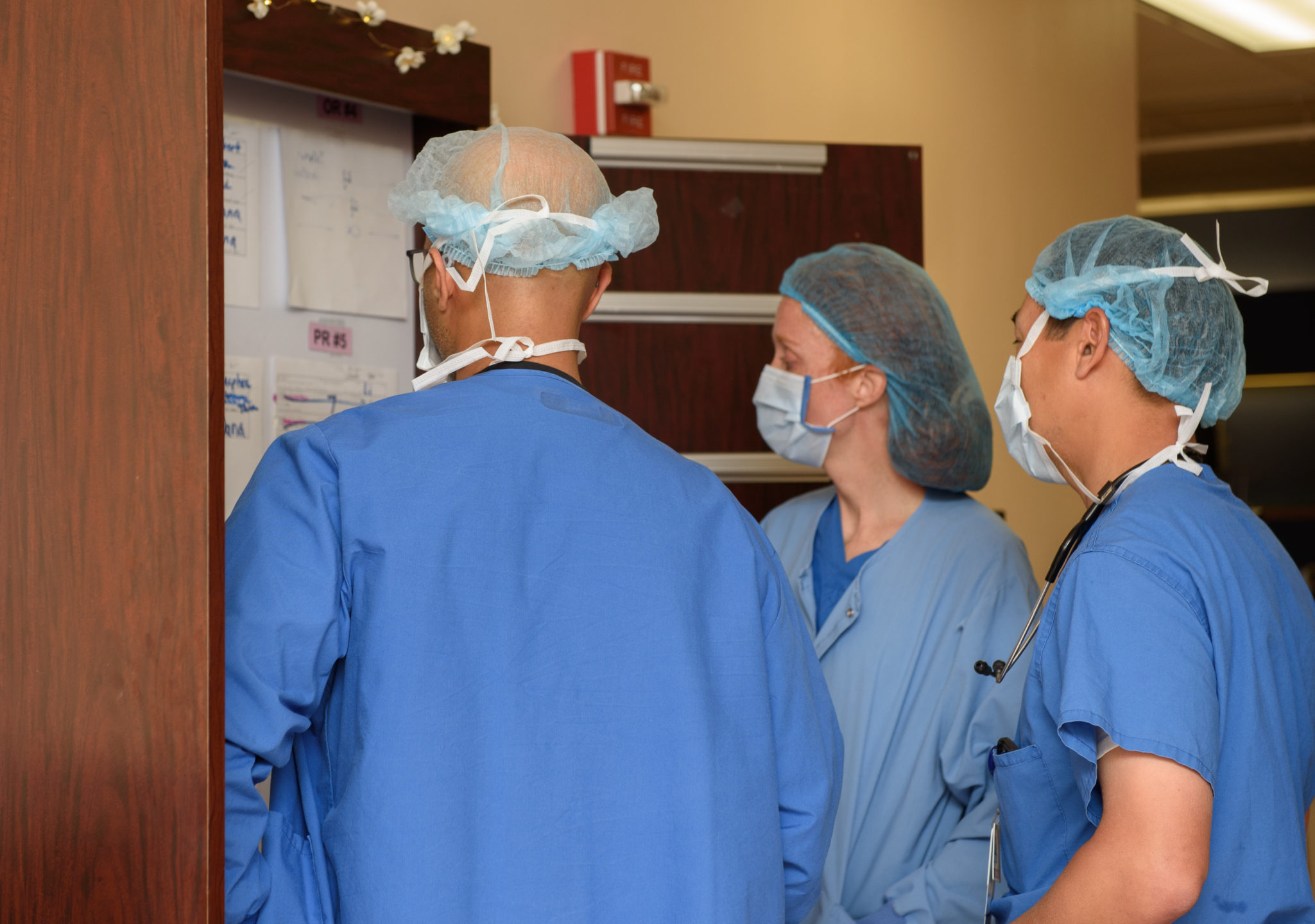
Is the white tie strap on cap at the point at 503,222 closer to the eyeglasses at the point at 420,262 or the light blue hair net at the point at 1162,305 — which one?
the eyeglasses at the point at 420,262

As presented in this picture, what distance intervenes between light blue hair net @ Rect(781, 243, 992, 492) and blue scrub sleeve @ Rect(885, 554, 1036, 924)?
0.22m

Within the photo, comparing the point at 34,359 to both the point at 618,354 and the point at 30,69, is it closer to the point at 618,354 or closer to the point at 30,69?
the point at 30,69

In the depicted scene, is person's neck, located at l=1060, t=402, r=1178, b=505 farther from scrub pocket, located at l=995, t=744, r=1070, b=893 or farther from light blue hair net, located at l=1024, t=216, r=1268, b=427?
scrub pocket, located at l=995, t=744, r=1070, b=893

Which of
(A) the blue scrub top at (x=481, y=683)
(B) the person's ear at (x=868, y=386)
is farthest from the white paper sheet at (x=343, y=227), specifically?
(A) the blue scrub top at (x=481, y=683)

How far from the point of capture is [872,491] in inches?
89.0

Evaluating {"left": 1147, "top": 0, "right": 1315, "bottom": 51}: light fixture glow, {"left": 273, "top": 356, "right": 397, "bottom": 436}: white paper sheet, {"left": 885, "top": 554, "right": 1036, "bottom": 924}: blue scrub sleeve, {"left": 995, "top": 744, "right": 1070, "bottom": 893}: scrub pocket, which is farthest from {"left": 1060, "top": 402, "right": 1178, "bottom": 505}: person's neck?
{"left": 1147, "top": 0, "right": 1315, "bottom": 51}: light fixture glow

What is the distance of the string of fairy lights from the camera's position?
2.02 m

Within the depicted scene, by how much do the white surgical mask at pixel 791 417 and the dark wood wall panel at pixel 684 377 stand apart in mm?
298

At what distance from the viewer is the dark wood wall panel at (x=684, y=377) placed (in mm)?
2557

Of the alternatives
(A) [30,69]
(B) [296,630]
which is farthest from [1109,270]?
(A) [30,69]

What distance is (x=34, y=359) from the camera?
1004 mm

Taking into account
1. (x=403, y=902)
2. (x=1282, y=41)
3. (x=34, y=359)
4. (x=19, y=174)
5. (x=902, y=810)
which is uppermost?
(x=1282, y=41)

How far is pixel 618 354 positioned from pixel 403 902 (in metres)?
1.55

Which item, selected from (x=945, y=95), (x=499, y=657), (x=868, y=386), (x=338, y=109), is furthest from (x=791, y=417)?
(x=945, y=95)
